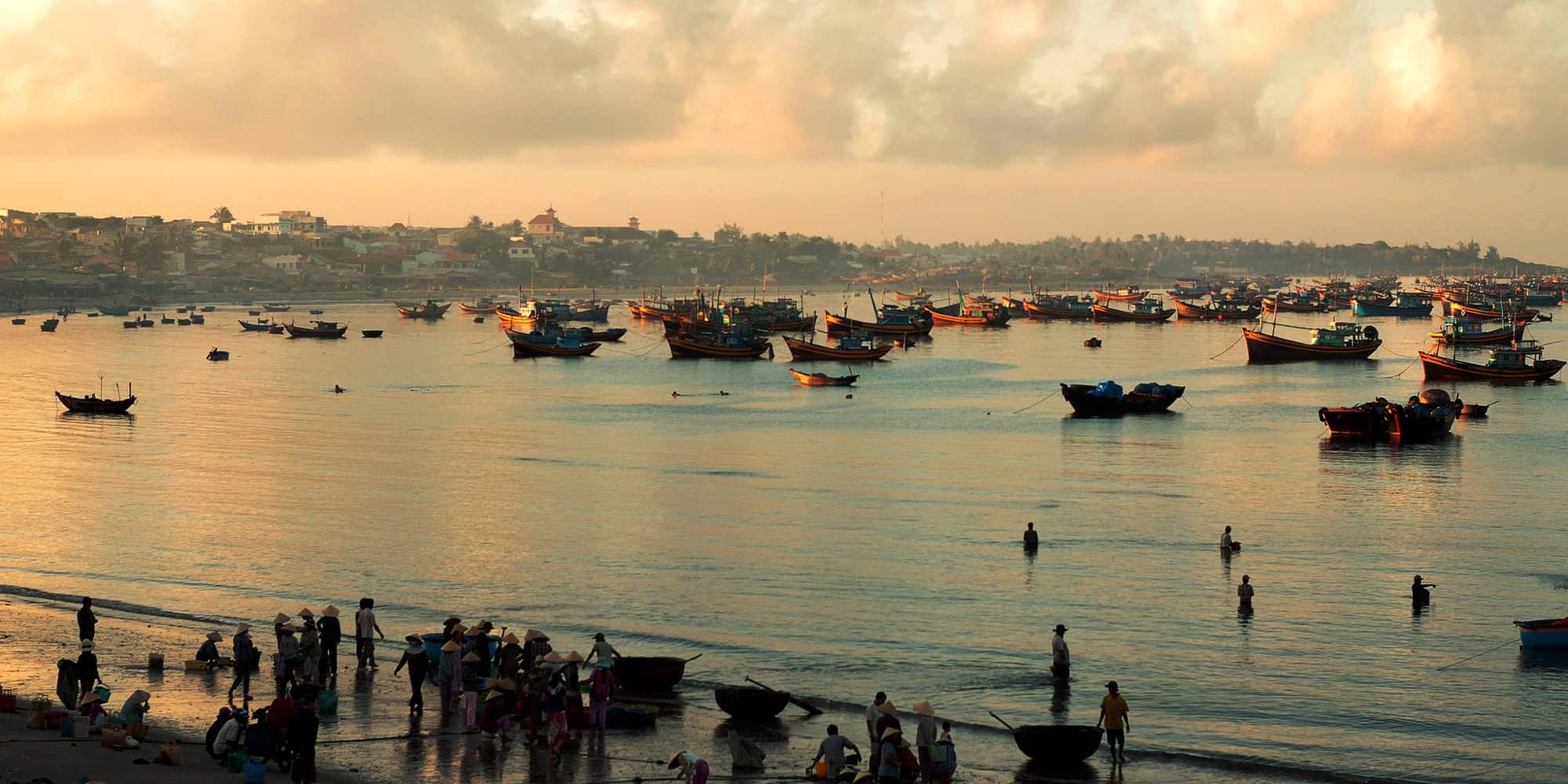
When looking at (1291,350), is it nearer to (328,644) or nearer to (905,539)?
(905,539)

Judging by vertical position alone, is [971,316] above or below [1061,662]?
above

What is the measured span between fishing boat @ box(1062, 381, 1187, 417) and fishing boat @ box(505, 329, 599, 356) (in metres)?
55.9

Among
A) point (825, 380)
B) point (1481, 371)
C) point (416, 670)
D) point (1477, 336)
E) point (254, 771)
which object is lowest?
point (254, 771)

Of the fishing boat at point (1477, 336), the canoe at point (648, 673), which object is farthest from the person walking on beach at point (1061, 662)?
the fishing boat at point (1477, 336)

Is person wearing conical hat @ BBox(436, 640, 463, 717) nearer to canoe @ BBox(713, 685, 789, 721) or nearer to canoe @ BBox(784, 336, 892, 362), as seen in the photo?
canoe @ BBox(713, 685, 789, 721)

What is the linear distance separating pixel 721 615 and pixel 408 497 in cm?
2179

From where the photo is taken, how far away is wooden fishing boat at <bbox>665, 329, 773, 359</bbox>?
411 ft

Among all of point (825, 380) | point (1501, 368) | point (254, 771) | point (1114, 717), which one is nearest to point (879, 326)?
point (825, 380)

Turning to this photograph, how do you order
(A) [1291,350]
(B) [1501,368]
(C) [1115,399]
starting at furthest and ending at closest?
1. (A) [1291,350]
2. (B) [1501,368]
3. (C) [1115,399]

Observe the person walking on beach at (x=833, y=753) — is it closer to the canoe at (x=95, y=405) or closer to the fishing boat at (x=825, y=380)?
the canoe at (x=95, y=405)

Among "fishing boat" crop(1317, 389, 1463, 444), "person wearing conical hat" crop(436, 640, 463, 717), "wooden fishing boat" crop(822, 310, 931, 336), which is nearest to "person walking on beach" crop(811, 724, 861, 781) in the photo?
"person wearing conical hat" crop(436, 640, 463, 717)

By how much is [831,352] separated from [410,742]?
325 feet

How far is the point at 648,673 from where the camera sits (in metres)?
27.6

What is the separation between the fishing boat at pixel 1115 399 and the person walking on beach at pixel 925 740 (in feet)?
200
